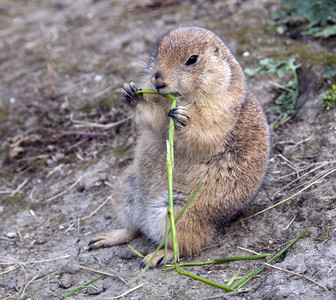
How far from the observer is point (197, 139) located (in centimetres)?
370

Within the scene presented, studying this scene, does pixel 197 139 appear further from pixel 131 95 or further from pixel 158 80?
pixel 131 95

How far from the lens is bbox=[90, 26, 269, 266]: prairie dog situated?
12.0 feet

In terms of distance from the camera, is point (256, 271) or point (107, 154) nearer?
point (256, 271)

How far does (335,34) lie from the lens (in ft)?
19.6

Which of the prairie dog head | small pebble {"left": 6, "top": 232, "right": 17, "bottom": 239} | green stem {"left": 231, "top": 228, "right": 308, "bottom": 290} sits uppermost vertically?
the prairie dog head

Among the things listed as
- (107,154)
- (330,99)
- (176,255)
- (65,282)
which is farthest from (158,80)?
(330,99)

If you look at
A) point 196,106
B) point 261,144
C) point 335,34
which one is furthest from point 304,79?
point 196,106

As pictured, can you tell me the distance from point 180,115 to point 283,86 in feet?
8.40

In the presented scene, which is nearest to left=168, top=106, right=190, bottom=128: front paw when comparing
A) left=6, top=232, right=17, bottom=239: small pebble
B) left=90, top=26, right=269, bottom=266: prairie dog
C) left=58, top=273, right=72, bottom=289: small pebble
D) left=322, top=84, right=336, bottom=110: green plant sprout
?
left=90, top=26, right=269, bottom=266: prairie dog

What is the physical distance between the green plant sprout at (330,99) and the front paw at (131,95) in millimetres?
2123

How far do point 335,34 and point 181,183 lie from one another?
3.45m

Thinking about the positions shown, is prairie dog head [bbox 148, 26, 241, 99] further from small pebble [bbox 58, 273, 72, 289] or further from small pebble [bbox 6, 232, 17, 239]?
small pebble [bbox 6, 232, 17, 239]

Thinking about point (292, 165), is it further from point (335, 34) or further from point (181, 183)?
point (335, 34)

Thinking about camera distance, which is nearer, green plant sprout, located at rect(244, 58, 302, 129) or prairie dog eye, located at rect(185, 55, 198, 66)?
prairie dog eye, located at rect(185, 55, 198, 66)
